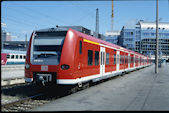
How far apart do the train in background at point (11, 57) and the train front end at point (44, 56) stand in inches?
881

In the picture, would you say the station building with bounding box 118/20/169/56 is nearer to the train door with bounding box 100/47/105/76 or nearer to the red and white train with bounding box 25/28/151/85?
the train door with bounding box 100/47/105/76

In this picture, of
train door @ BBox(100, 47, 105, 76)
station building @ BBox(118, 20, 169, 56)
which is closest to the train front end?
train door @ BBox(100, 47, 105, 76)

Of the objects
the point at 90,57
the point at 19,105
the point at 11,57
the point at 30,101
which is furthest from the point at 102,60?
Result: the point at 11,57

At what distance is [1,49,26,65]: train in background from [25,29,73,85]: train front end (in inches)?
881

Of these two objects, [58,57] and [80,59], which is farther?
[80,59]

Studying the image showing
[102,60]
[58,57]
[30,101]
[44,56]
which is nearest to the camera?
[30,101]

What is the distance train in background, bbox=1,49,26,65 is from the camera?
3103 cm

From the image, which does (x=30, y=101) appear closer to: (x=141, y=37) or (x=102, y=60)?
(x=102, y=60)

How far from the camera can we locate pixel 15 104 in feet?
26.3

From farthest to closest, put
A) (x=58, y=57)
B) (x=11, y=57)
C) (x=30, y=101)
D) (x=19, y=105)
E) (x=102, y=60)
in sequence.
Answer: (x=11, y=57) → (x=102, y=60) → (x=58, y=57) → (x=30, y=101) → (x=19, y=105)

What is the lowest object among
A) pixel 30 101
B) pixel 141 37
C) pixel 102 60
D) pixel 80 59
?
pixel 30 101

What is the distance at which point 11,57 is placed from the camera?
108ft

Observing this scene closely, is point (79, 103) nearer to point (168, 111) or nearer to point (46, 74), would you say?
point (46, 74)

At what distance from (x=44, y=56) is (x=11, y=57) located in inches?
997
